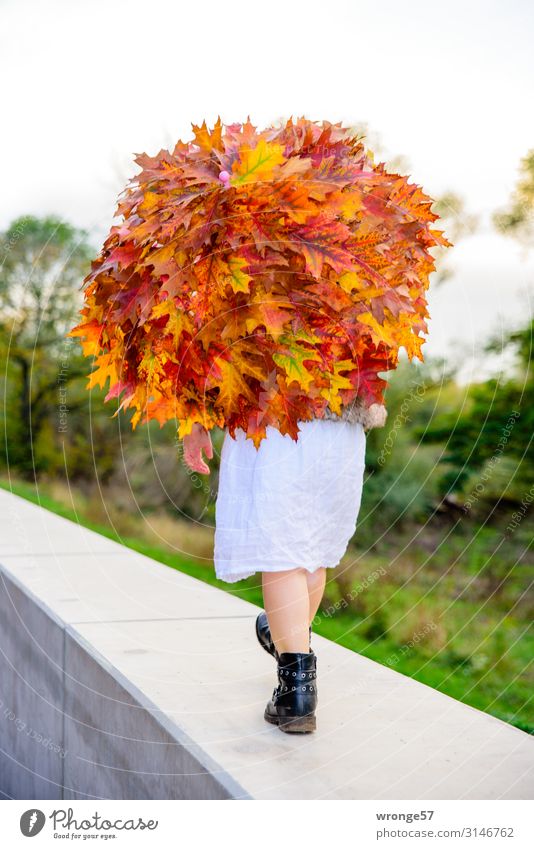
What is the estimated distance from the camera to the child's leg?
2393mm

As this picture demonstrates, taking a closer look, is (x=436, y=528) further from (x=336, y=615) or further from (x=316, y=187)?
(x=316, y=187)

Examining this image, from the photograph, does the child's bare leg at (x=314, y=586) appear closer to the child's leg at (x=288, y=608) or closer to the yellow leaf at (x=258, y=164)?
the child's leg at (x=288, y=608)

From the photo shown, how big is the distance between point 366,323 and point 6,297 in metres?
9.95

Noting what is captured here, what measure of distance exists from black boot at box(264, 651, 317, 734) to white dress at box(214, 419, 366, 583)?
23 cm

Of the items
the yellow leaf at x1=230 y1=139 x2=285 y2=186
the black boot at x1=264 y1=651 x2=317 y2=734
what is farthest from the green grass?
the yellow leaf at x1=230 y1=139 x2=285 y2=186

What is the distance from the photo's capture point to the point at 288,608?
2395 millimetres

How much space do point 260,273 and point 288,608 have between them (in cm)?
82

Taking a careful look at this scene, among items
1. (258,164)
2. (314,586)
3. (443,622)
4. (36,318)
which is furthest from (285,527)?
(36,318)

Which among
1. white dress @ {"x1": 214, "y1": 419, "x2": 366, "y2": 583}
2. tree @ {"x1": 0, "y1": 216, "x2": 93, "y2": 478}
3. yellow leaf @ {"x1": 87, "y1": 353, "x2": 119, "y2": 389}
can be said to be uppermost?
tree @ {"x1": 0, "y1": 216, "x2": 93, "y2": 478}

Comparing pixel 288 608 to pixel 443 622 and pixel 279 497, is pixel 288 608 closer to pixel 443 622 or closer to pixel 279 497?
pixel 279 497

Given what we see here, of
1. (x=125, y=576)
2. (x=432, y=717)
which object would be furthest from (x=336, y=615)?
(x=432, y=717)

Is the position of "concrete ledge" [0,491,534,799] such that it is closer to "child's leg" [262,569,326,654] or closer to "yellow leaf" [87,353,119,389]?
"child's leg" [262,569,326,654]

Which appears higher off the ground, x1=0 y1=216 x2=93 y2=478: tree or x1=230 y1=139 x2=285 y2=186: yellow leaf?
x1=0 y1=216 x2=93 y2=478: tree

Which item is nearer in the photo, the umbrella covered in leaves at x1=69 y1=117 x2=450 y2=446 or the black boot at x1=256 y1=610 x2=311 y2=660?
the umbrella covered in leaves at x1=69 y1=117 x2=450 y2=446
